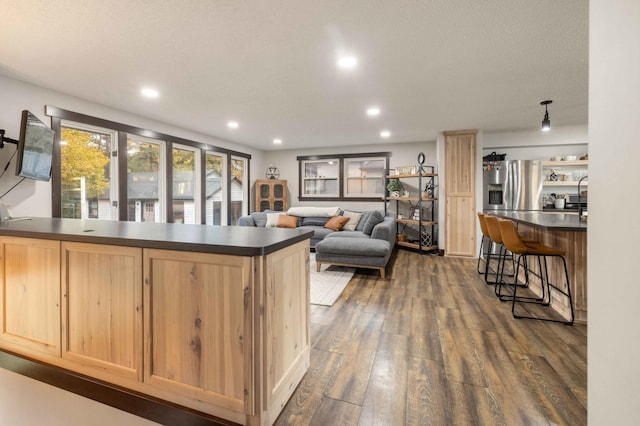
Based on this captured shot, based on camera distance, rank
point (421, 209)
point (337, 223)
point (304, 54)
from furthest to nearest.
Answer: point (337, 223), point (421, 209), point (304, 54)

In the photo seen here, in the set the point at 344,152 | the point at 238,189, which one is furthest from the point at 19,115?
the point at 344,152

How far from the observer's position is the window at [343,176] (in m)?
6.56

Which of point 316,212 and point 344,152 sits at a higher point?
point 344,152

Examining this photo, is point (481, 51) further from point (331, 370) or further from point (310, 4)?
point (331, 370)

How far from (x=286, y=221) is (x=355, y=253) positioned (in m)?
2.45

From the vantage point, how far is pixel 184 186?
5.15 metres

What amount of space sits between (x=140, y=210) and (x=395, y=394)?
4.31 metres

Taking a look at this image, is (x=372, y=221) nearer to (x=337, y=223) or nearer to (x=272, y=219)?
(x=337, y=223)

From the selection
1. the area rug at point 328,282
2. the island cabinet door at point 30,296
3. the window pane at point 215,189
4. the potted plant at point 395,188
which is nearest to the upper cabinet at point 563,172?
the potted plant at point 395,188

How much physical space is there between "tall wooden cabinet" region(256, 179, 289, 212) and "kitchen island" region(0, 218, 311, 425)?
5.14 m

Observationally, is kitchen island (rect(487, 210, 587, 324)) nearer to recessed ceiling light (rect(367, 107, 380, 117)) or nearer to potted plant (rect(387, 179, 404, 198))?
recessed ceiling light (rect(367, 107, 380, 117))

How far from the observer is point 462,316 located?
263cm

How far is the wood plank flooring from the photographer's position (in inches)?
57.1

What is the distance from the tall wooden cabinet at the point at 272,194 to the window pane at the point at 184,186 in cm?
180
